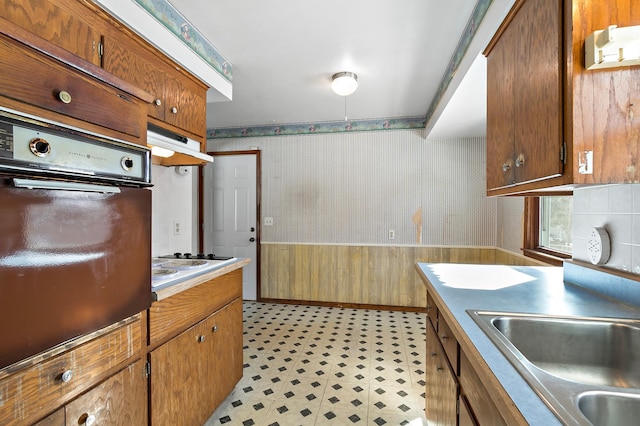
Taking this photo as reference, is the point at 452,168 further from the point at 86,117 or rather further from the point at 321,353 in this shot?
the point at 86,117

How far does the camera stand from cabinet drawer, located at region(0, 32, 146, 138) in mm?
823

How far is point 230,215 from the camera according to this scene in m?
4.26

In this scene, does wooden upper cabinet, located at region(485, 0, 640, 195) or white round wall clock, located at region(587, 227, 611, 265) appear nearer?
wooden upper cabinet, located at region(485, 0, 640, 195)

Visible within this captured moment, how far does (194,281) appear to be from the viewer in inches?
61.3

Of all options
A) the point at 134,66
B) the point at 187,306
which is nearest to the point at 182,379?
the point at 187,306

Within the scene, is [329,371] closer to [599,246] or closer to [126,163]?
[599,246]

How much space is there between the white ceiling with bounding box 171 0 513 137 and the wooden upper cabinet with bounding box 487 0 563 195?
318mm

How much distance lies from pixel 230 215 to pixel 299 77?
231 cm

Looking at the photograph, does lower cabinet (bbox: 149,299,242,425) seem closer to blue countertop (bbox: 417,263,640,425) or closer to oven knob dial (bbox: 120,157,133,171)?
oven knob dial (bbox: 120,157,133,171)

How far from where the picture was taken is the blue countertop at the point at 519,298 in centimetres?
67

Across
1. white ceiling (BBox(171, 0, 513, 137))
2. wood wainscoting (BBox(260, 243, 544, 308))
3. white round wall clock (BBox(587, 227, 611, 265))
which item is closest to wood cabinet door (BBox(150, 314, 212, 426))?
white ceiling (BBox(171, 0, 513, 137))

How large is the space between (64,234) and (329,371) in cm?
210

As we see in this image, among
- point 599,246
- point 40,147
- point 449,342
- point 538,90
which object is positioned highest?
point 538,90

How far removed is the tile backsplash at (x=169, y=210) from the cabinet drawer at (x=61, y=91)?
0.93m
